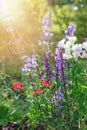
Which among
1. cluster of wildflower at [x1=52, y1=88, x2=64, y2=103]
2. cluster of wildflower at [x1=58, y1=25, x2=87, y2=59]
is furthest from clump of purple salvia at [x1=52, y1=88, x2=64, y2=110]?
cluster of wildflower at [x1=58, y1=25, x2=87, y2=59]

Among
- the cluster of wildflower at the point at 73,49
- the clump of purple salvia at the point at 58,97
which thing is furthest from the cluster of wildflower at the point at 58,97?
the cluster of wildflower at the point at 73,49

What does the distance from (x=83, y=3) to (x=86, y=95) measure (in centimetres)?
559

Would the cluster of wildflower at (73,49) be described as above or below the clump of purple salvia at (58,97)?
above

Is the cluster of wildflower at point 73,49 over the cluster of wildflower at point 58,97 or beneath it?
over

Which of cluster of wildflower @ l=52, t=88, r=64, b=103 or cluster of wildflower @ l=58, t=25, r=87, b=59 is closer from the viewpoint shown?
cluster of wildflower @ l=58, t=25, r=87, b=59

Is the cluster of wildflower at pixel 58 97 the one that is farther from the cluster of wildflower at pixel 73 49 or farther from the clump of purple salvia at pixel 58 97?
the cluster of wildflower at pixel 73 49

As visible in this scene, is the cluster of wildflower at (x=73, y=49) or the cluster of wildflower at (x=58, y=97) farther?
the cluster of wildflower at (x=58, y=97)

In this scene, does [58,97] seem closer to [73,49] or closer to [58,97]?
[58,97]

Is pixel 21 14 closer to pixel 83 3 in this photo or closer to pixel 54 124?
pixel 83 3

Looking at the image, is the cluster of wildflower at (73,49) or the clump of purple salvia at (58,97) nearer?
the cluster of wildflower at (73,49)

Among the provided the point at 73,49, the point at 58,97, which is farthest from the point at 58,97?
the point at 73,49

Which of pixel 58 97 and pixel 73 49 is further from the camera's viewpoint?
pixel 58 97

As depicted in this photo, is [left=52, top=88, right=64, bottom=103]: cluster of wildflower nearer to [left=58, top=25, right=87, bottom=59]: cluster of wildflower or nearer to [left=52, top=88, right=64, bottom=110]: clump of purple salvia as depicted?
[left=52, top=88, right=64, bottom=110]: clump of purple salvia

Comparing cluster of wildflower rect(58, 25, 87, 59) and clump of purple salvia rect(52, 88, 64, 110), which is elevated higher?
cluster of wildflower rect(58, 25, 87, 59)
